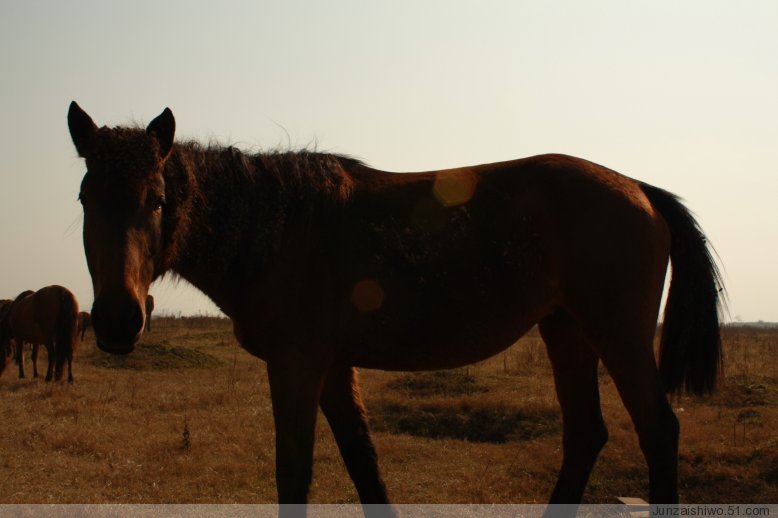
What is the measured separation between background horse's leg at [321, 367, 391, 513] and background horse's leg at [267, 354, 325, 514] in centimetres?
62

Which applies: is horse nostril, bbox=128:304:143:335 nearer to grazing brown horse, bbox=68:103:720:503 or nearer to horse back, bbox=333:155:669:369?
grazing brown horse, bbox=68:103:720:503

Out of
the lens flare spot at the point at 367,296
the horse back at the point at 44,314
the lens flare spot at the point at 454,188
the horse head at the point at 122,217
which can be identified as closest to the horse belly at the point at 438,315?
the lens flare spot at the point at 367,296

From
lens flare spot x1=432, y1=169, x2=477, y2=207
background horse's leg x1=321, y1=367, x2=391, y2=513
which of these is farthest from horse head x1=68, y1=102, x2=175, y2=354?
lens flare spot x1=432, y1=169, x2=477, y2=207

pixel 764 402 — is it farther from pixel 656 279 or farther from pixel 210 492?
pixel 210 492

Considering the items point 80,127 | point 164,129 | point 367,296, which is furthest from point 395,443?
point 80,127

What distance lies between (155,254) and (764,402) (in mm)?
9239

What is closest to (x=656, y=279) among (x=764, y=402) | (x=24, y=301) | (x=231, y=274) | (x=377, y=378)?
(x=231, y=274)

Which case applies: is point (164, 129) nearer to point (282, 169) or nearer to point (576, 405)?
point (282, 169)

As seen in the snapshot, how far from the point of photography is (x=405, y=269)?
12.0 feet

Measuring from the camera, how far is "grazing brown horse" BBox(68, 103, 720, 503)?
3416mm

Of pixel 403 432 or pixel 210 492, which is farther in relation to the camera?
pixel 403 432

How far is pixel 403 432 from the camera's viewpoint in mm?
8352

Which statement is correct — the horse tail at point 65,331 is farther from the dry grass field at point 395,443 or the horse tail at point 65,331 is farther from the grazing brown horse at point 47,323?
the dry grass field at point 395,443

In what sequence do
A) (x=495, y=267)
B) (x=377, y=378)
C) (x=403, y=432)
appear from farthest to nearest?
(x=377, y=378) < (x=403, y=432) < (x=495, y=267)
